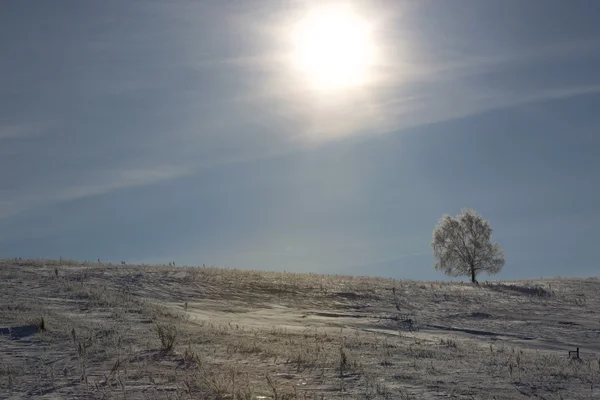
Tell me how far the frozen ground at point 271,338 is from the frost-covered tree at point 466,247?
1004 inches

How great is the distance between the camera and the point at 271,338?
54.4ft

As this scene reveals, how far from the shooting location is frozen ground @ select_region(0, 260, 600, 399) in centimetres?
1119

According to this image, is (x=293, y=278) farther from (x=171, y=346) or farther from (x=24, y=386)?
(x=24, y=386)

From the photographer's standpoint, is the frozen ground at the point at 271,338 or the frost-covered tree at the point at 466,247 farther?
the frost-covered tree at the point at 466,247

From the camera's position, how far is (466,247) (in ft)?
196

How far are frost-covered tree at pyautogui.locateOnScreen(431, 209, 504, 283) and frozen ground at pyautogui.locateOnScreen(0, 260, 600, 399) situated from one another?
83.7 feet

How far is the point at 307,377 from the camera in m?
12.0

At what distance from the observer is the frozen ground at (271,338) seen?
440 inches

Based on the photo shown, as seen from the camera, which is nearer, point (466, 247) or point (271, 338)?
point (271, 338)

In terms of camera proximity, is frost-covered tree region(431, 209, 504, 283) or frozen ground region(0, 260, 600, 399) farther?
frost-covered tree region(431, 209, 504, 283)

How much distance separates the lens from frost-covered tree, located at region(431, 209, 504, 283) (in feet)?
194

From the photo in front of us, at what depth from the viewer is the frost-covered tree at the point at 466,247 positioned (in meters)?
59.0

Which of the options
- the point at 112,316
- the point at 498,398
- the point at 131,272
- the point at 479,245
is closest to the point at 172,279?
the point at 131,272

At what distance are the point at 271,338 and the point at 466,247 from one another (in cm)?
4650
